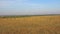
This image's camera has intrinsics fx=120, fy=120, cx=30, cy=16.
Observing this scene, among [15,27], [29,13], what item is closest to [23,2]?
[29,13]

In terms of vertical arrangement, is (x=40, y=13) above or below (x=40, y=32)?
above

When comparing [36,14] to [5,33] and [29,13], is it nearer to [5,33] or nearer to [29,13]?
[29,13]

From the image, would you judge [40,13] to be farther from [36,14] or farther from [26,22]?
[26,22]

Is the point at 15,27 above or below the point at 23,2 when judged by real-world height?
below

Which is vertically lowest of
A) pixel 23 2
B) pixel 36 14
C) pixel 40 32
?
pixel 40 32

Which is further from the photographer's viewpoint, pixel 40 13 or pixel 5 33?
pixel 40 13

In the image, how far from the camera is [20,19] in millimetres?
1018

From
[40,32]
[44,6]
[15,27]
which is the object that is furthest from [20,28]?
[44,6]

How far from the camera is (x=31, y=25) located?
0.98 m

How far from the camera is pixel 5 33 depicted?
0.90m

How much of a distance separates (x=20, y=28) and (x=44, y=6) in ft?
0.98

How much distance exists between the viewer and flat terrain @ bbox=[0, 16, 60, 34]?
93cm

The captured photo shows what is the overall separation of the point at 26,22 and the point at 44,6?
0.72ft

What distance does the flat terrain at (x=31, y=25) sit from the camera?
3.04 ft
